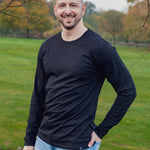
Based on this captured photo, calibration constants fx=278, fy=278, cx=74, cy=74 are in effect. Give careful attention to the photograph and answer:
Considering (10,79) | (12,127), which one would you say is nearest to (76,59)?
(12,127)

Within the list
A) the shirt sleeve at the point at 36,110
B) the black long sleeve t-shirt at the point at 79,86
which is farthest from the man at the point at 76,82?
→ the shirt sleeve at the point at 36,110

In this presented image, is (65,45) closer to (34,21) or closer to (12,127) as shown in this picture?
(34,21)

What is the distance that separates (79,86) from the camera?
7.38 ft

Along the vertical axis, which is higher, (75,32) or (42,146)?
(75,32)

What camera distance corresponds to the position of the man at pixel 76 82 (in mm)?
2238

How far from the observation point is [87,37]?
2.29 meters

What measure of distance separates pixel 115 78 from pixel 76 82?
0.32 meters

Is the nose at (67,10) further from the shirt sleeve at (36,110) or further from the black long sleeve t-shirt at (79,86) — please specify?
the shirt sleeve at (36,110)

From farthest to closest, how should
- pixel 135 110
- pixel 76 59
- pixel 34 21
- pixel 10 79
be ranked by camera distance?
pixel 10 79, pixel 135 110, pixel 34 21, pixel 76 59

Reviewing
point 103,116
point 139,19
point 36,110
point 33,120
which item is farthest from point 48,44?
point 139,19

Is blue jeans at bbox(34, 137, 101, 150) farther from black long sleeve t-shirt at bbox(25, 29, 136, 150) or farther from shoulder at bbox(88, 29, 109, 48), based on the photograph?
shoulder at bbox(88, 29, 109, 48)

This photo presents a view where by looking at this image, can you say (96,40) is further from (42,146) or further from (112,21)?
(112,21)

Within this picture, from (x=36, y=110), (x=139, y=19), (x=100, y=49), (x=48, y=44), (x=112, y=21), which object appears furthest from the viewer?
(x=112, y=21)

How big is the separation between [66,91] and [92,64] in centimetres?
31
